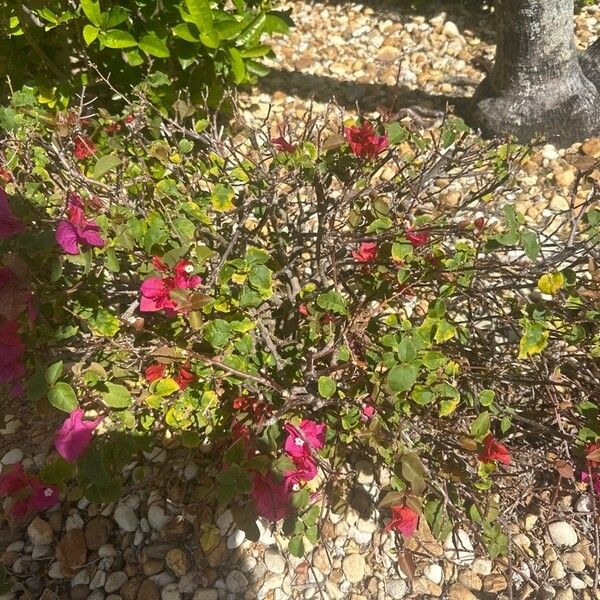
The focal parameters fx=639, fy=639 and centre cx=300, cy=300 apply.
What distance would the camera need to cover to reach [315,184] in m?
1.59

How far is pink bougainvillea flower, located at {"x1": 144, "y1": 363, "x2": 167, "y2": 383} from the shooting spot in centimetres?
142

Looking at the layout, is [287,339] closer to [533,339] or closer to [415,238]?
[415,238]

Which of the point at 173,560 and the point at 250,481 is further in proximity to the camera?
the point at 173,560

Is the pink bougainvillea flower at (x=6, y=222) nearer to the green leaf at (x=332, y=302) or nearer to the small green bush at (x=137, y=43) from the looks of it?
the green leaf at (x=332, y=302)

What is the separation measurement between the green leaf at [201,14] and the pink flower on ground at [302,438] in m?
1.38

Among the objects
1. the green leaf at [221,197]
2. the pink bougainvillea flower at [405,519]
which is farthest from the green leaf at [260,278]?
the pink bougainvillea flower at [405,519]

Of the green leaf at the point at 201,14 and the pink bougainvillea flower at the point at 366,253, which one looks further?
the green leaf at the point at 201,14

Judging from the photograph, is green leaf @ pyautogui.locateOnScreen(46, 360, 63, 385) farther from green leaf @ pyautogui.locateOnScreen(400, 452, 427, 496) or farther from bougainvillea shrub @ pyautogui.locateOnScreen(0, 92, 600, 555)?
green leaf @ pyautogui.locateOnScreen(400, 452, 427, 496)

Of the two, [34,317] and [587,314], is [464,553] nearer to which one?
[587,314]

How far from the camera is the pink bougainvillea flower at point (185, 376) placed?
1.45 m

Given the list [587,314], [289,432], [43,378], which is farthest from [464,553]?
[43,378]

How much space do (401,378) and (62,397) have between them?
0.66 meters

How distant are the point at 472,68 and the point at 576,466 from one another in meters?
2.12

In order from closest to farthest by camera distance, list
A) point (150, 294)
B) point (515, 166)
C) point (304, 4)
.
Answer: point (150, 294) → point (515, 166) → point (304, 4)
